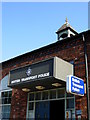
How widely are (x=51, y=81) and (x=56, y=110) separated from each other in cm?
303

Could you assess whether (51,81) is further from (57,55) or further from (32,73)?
(57,55)

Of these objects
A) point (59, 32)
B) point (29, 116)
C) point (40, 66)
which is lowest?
point (29, 116)

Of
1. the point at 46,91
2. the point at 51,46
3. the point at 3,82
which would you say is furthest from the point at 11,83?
the point at 3,82

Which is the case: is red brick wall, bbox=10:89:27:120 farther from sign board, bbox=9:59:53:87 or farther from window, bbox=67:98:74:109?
window, bbox=67:98:74:109

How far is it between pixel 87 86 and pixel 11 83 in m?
5.34

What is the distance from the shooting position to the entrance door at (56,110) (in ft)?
44.2

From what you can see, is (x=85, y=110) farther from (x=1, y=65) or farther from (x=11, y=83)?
(x=1, y=65)

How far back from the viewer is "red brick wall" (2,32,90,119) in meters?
12.3

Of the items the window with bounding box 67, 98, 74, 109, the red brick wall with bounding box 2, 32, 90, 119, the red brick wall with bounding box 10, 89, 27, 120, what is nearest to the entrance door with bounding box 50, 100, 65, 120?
the window with bounding box 67, 98, 74, 109

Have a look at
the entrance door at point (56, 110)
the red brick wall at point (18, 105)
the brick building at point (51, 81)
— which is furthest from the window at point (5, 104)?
the entrance door at point (56, 110)

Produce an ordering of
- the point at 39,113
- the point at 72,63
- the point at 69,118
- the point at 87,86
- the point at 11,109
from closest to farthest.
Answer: the point at 87,86
the point at 69,118
the point at 72,63
the point at 39,113
the point at 11,109

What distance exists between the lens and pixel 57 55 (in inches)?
554

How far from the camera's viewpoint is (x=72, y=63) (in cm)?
1300

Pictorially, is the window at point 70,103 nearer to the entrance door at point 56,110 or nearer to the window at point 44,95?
the entrance door at point 56,110
